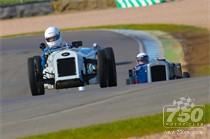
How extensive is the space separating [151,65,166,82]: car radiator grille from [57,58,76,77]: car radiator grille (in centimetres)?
158

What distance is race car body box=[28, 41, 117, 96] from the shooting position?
15.0 m

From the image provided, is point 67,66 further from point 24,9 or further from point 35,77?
point 24,9

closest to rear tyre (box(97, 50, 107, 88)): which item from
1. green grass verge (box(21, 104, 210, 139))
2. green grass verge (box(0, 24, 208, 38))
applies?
green grass verge (box(21, 104, 210, 139))

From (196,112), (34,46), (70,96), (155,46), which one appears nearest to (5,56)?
(34,46)

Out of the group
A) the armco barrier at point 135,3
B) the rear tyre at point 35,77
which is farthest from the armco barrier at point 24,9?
the rear tyre at point 35,77

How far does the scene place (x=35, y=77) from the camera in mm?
15250

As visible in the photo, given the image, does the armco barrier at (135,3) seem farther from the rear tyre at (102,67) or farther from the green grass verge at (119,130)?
the green grass verge at (119,130)

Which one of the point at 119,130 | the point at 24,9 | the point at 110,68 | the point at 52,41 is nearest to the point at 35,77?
the point at 52,41

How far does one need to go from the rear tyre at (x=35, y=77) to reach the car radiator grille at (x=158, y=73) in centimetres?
228

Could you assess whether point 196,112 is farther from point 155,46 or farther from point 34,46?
point 34,46

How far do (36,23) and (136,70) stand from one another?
2237 cm

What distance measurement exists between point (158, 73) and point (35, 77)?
8.10 feet

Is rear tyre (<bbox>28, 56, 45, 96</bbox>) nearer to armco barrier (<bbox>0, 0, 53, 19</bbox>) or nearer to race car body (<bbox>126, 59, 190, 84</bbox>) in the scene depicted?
race car body (<bbox>126, 59, 190, 84</bbox>)

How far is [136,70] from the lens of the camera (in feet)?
48.2
